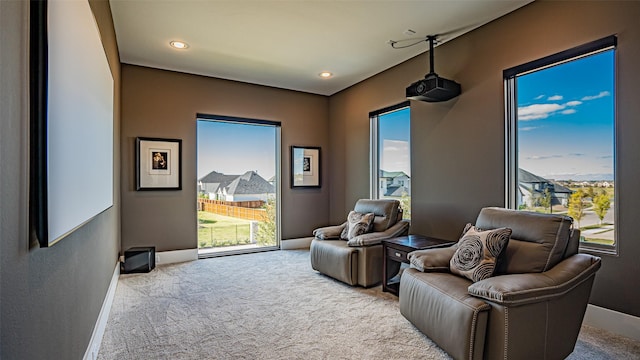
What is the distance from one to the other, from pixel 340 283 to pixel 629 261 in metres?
2.57

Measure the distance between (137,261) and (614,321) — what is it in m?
4.90

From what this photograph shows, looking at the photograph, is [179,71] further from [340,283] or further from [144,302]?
[340,283]

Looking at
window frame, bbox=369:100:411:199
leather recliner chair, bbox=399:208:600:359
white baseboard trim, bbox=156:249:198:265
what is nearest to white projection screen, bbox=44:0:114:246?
leather recliner chair, bbox=399:208:600:359

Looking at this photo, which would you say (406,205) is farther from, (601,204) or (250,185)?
(250,185)

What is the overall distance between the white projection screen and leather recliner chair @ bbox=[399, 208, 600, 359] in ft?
7.04

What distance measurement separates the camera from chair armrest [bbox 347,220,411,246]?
12.6 ft

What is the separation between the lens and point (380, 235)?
397 cm

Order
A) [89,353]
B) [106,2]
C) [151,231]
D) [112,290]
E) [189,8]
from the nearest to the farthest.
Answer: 1. [89,353]
2. [106,2]
3. [189,8]
4. [112,290]
5. [151,231]

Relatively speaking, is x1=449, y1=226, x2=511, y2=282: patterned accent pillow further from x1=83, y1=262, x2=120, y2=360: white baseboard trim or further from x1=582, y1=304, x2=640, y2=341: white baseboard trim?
x1=83, y1=262, x2=120, y2=360: white baseboard trim

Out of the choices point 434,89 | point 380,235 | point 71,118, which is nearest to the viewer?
point 71,118

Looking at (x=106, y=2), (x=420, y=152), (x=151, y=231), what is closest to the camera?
(x=106, y=2)

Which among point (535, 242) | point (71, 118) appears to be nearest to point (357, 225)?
point (535, 242)

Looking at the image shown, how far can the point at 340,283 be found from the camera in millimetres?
3990

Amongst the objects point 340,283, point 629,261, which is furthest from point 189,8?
point 629,261
